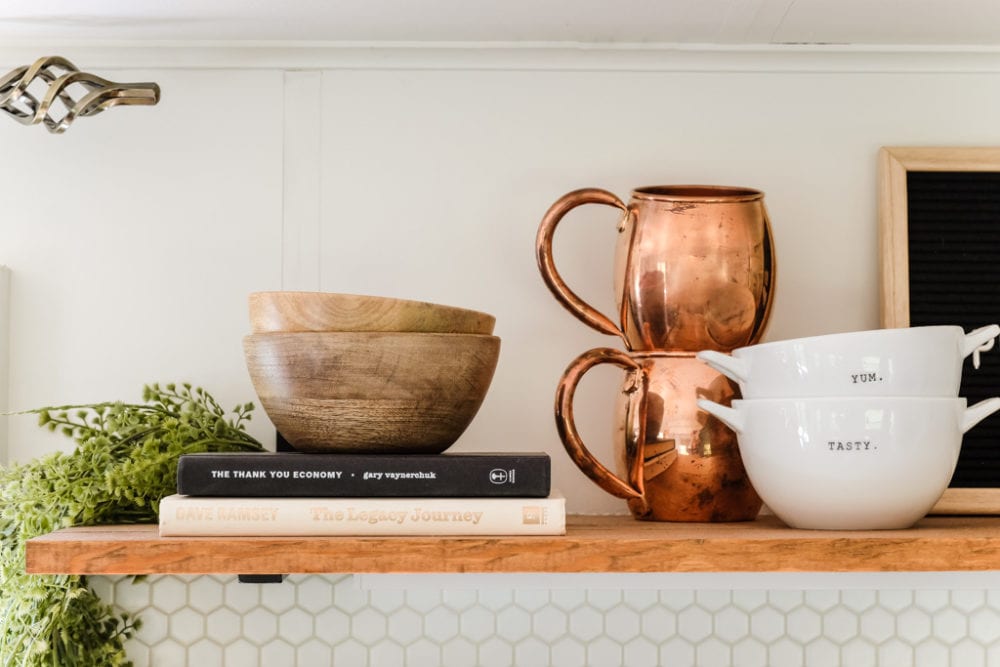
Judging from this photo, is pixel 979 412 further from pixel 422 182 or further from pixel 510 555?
pixel 422 182

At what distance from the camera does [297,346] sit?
0.94 metres

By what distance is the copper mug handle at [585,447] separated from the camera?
3.34ft

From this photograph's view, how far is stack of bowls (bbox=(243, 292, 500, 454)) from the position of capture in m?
0.93

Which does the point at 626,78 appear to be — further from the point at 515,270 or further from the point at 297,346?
the point at 297,346

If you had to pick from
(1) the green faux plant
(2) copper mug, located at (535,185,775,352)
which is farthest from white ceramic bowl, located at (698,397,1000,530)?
(1) the green faux plant

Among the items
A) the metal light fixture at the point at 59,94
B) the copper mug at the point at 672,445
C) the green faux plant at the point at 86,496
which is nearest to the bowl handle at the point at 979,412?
the copper mug at the point at 672,445

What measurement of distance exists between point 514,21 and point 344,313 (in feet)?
1.37

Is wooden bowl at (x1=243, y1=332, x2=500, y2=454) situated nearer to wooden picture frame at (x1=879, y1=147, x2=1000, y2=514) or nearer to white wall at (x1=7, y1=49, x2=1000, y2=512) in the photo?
white wall at (x1=7, y1=49, x2=1000, y2=512)

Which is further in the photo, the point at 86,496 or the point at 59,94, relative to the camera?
the point at 59,94

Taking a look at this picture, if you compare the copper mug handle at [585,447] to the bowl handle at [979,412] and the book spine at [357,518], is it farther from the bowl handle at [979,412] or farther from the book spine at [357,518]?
the bowl handle at [979,412]

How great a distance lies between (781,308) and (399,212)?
481mm

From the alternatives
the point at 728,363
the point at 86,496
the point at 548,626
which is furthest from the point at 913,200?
the point at 86,496

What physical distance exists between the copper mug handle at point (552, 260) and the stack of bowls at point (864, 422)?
22 cm

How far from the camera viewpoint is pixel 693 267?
1025 mm
